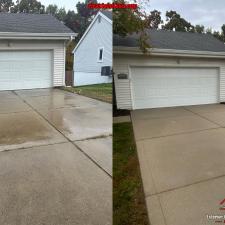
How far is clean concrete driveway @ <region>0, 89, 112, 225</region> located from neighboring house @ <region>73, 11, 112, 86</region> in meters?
5.54

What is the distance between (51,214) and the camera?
122 inches

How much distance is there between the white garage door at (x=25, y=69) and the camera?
1228 cm

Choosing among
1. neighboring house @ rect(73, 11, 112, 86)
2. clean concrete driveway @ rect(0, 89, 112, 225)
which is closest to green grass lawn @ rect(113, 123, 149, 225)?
clean concrete driveway @ rect(0, 89, 112, 225)

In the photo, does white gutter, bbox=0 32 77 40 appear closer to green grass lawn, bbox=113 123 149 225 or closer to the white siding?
the white siding

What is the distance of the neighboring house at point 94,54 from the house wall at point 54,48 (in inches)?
29.2

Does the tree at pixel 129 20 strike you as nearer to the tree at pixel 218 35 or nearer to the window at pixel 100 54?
the window at pixel 100 54

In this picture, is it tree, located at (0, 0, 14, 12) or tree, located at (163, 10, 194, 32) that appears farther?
tree, located at (0, 0, 14, 12)

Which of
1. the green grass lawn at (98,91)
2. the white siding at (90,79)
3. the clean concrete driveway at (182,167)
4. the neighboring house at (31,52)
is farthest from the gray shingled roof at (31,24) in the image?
the clean concrete driveway at (182,167)

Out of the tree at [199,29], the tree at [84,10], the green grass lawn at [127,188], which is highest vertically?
the tree at [199,29]

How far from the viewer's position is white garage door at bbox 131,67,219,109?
35.8 ft

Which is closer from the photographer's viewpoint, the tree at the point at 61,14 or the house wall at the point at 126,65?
the house wall at the point at 126,65

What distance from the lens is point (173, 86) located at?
37.8 ft

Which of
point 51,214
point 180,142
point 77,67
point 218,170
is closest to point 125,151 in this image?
point 180,142

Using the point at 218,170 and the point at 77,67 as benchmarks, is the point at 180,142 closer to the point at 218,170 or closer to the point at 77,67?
the point at 218,170
